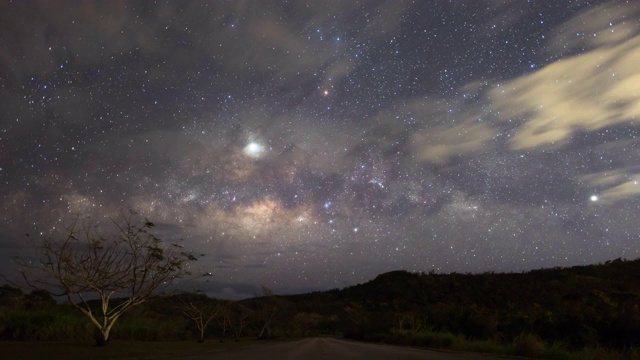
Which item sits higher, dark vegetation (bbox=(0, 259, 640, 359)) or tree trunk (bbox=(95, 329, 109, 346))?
tree trunk (bbox=(95, 329, 109, 346))

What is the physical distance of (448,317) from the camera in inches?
1491

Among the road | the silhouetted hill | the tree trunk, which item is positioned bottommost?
the silhouetted hill

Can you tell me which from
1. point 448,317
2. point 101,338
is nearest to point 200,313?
point 448,317

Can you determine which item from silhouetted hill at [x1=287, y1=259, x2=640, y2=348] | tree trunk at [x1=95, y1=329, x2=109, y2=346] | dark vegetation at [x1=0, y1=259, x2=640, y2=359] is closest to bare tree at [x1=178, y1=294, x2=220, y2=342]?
dark vegetation at [x1=0, y1=259, x2=640, y2=359]

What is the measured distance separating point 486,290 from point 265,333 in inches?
1772

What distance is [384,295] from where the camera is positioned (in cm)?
11569

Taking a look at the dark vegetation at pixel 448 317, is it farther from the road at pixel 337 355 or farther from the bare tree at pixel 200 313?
the road at pixel 337 355

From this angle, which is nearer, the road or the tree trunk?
the road

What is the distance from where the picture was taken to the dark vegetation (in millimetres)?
23781

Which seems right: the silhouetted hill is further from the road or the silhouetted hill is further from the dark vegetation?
the road

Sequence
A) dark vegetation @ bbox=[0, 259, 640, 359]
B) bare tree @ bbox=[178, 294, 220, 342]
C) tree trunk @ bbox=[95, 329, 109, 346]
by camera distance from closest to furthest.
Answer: tree trunk @ bbox=[95, 329, 109, 346] < dark vegetation @ bbox=[0, 259, 640, 359] < bare tree @ bbox=[178, 294, 220, 342]

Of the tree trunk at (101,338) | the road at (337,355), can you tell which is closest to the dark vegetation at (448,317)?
the road at (337,355)

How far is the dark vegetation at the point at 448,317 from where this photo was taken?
78.0ft

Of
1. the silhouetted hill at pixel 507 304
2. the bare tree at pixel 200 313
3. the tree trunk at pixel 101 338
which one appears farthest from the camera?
the bare tree at pixel 200 313
